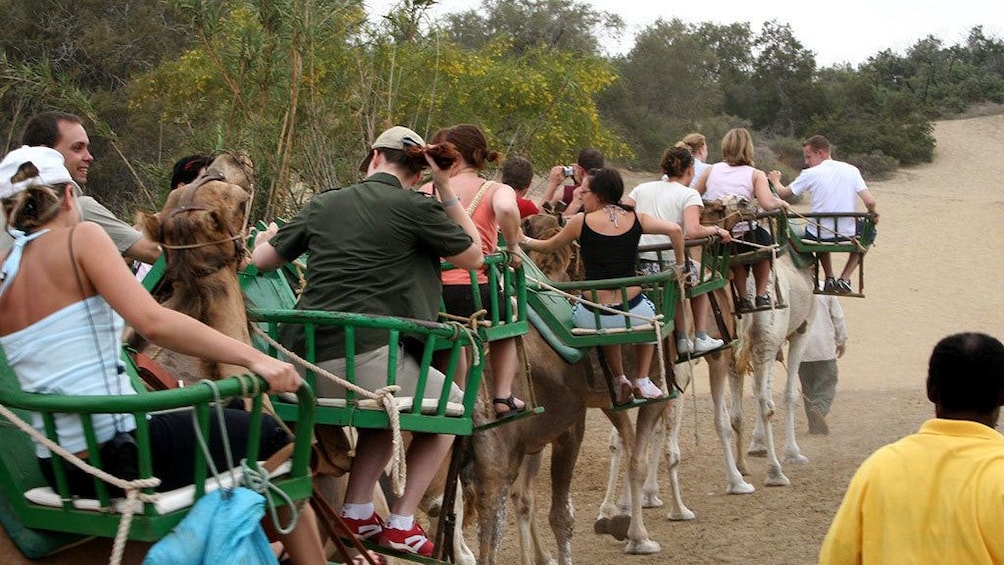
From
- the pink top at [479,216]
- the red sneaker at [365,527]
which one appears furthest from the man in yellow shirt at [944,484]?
the pink top at [479,216]

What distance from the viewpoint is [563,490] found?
899 cm

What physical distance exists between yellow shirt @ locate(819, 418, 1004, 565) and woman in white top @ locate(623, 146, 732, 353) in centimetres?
560

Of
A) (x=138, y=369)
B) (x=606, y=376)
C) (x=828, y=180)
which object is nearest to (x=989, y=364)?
(x=138, y=369)

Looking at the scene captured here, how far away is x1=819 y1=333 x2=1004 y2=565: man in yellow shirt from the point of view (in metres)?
3.61

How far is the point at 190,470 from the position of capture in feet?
12.3

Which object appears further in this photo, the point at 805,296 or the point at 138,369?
the point at 805,296

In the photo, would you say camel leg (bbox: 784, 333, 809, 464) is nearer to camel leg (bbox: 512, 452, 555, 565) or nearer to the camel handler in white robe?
the camel handler in white robe

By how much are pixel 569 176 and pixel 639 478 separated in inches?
90.0

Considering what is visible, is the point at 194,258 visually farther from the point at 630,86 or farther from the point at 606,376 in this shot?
the point at 630,86

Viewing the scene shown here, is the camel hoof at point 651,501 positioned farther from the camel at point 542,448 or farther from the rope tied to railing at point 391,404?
the rope tied to railing at point 391,404

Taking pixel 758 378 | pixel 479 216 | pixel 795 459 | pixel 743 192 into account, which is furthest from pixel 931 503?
pixel 795 459

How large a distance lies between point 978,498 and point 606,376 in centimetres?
496

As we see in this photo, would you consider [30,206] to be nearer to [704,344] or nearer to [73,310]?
[73,310]

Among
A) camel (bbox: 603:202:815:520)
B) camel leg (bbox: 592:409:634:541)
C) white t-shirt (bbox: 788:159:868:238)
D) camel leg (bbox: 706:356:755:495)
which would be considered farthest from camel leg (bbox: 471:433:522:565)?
white t-shirt (bbox: 788:159:868:238)
